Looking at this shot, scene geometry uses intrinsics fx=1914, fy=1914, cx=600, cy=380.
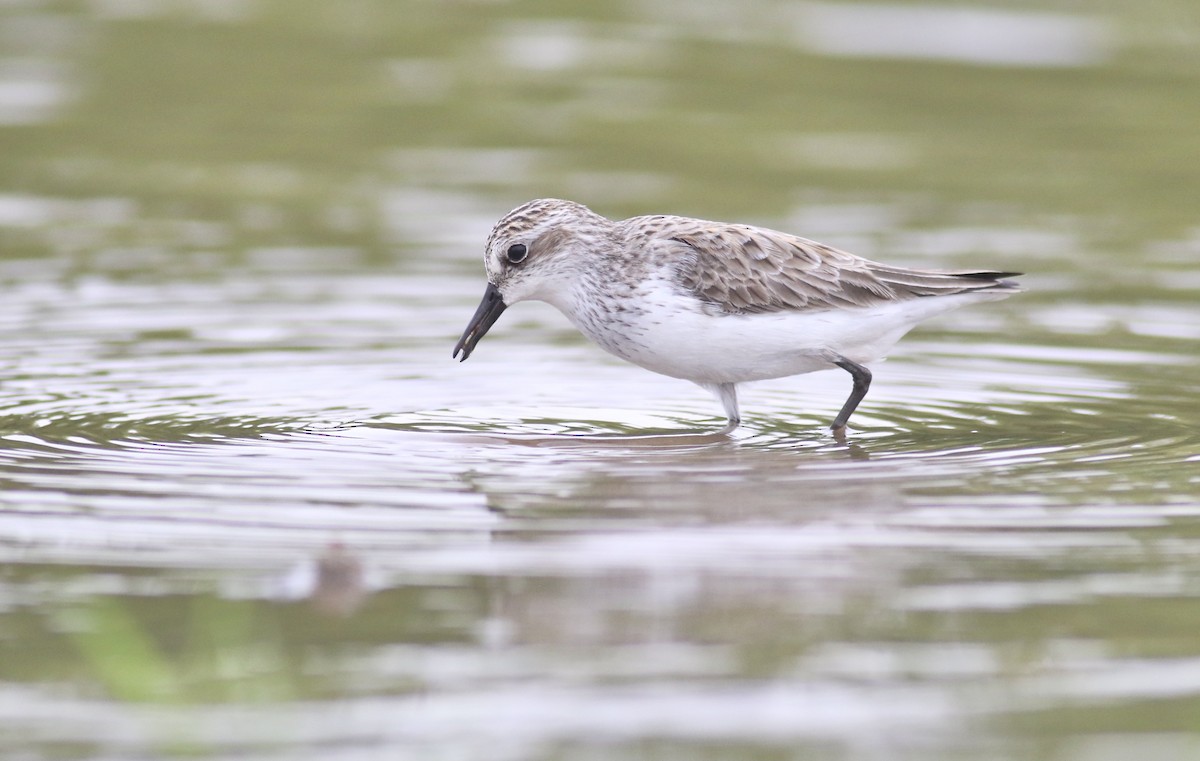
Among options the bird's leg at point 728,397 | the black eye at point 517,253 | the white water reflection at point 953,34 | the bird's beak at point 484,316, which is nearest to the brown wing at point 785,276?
the bird's leg at point 728,397

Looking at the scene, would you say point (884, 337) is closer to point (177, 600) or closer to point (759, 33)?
point (177, 600)

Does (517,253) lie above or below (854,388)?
above

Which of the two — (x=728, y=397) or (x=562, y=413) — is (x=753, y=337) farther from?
(x=562, y=413)

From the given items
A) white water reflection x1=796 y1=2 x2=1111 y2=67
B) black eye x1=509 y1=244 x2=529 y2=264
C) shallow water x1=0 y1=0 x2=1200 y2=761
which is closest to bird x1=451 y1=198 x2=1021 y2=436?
black eye x1=509 y1=244 x2=529 y2=264

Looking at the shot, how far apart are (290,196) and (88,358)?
4.92 metres

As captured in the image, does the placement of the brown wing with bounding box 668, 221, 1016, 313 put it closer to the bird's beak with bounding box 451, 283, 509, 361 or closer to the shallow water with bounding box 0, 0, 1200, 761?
the shallow water with bounding box 0, 0, 1200, 761

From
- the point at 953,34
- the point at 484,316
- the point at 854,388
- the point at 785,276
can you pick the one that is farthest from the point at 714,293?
the point at 953,34

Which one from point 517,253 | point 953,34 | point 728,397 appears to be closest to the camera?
point 517,253

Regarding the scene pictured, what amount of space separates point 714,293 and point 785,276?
486mm

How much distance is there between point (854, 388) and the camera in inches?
379

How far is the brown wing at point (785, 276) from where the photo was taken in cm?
932

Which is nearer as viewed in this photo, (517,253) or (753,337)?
(753,337)

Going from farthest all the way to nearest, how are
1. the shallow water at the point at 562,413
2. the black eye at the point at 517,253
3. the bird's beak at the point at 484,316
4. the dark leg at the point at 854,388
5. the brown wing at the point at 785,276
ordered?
1. the bird's beak at the point at 484,316
2. the black eye at the point at 517,253
3. the dark leg at the point at 854,388
4. the brown wing at the point at 785,276
5. the shallow water at the point at 562,413

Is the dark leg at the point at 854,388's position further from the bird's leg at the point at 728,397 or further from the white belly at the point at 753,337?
the bird's leg at the point at 728,397
